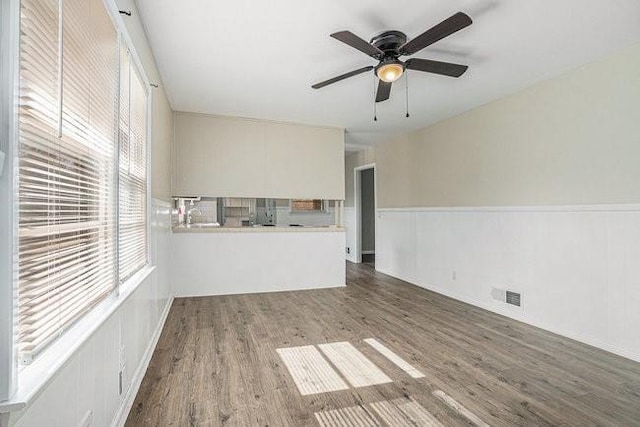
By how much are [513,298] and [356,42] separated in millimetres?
3127

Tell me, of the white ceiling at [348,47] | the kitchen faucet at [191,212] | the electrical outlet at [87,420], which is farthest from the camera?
the kitchen faucet at [191,212]

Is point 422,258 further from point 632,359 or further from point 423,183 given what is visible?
point 632,359

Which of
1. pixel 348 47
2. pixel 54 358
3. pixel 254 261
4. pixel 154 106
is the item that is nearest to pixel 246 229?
pixel 254 261

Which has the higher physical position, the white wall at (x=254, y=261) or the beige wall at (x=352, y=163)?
the beige wall at (x=352, y=163)

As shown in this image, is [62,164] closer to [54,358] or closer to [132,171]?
[54,358]

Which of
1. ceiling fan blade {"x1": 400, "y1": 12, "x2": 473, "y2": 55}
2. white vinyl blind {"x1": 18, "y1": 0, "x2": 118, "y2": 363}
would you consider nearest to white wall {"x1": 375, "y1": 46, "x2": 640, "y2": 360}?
ceiling fan blade {"x1": 400, "y1": 12, "x2": 473, "y2": 55}

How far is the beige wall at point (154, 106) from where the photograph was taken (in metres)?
2.15

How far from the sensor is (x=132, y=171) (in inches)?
88.2

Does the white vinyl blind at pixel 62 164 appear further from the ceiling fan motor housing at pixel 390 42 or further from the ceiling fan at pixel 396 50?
the ceiling fan motor housing at pixel 390 42

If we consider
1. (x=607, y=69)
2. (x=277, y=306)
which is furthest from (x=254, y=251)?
(x=607, y=69)

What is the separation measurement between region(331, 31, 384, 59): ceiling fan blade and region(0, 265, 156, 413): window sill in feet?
6.52

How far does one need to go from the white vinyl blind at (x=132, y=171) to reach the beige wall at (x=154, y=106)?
7.8 inches

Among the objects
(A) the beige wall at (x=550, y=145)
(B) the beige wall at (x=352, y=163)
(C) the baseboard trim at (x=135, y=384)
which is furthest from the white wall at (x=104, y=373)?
(B) the beige wall at (x=352, y=163)

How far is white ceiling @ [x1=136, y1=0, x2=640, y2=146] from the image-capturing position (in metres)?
2.23
